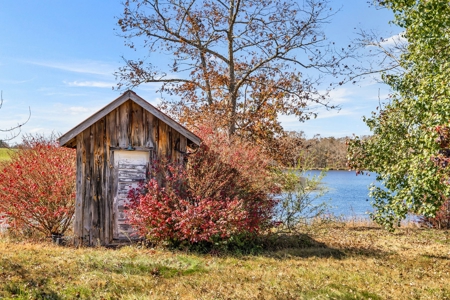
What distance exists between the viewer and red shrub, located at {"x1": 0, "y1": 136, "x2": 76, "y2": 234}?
1137 centimetres

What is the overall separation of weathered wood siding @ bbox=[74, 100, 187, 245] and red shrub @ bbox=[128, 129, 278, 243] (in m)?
0.85

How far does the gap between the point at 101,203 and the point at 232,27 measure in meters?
12.0

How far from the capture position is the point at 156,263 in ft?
27.0

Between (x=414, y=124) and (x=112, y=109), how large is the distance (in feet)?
24.8

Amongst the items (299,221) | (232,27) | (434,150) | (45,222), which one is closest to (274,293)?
(434,150)

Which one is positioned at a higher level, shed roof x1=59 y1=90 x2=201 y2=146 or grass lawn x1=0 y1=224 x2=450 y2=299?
shed roof x1=59 y1=90 x2=201 y2=146

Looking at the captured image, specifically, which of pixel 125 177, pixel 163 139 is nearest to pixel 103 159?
pixel 125 177

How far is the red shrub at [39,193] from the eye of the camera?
11.4 m

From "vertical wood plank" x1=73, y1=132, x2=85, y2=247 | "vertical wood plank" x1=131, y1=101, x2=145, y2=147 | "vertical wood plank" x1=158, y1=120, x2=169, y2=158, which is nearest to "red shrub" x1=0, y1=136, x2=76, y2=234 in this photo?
"vertical wood plank" x1=73, y1=132, x2=85, y2=247

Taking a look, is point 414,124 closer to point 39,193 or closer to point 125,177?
point 125,177

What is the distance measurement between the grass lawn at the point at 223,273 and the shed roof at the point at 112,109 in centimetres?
291

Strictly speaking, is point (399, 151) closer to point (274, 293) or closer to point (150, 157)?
point (274, 293)

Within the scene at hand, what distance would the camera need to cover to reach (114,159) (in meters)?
10.9

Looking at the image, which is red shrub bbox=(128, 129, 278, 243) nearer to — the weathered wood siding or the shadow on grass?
the weathered wood siding
